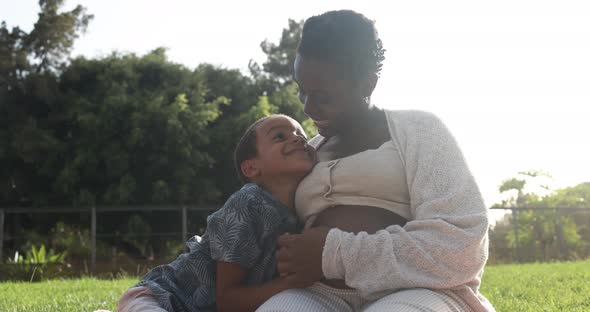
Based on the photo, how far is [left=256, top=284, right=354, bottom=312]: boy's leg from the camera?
202cm

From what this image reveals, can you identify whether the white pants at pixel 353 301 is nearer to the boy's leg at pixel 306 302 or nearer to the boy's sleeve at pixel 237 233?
the boy's leg at pixel 306 302

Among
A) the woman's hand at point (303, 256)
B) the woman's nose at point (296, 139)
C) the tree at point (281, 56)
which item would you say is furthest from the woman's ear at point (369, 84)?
the tree at point (281, 56)

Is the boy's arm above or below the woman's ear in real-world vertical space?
below

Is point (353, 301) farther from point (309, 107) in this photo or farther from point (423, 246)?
point (309, 107)

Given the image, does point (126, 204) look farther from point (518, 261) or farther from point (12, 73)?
point (518, 261)

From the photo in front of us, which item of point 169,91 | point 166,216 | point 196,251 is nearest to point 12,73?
point 169,91

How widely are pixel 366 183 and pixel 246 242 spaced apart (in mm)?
415

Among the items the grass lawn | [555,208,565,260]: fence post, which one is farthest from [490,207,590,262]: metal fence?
the grass lawn

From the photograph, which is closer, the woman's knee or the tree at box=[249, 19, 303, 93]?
the woman's knee

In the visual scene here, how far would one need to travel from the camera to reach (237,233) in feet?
7.23

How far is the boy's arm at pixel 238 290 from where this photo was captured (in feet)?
7.04

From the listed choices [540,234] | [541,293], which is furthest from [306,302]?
[540,234]

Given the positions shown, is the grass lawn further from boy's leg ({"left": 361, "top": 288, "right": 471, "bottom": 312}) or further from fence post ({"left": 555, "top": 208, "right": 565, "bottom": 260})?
fence post ({"left": 555, "top": 208, "right": 565, "bottom": 260})

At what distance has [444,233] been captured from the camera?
1979mm
